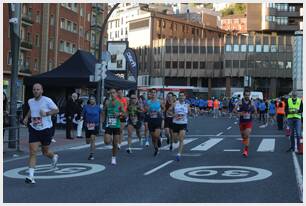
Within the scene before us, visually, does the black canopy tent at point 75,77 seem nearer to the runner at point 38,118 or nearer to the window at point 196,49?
the runner at point 38,118

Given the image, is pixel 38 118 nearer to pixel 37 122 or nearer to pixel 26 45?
pixel 37 122

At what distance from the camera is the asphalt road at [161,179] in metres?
7.94

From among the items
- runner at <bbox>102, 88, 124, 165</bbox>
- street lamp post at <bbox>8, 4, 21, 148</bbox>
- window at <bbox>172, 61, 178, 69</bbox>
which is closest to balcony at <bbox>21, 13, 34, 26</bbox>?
street lamp post at <bbox>8, 4, 21, 148</bbox>

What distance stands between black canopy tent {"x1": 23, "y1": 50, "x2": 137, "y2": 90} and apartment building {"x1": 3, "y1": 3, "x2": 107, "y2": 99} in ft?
92.3

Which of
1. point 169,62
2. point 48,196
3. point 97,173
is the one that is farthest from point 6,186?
point 169,62

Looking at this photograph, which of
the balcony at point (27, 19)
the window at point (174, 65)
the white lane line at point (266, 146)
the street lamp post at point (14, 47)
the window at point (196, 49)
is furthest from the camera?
the window at point (196, 49)

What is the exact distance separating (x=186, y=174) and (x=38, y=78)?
50.0 feet

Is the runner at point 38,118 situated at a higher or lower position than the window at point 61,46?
lower

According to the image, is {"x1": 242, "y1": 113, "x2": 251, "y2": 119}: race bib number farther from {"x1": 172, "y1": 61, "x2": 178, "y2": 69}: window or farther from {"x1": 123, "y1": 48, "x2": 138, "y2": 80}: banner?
{"x1": 172, "y1": 61, "x2": 178, "y2": 69}: window

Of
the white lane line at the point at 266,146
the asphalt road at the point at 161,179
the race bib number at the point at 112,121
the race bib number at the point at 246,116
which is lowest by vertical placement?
the asphalt road at the point at 161,179

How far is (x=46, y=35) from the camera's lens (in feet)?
200

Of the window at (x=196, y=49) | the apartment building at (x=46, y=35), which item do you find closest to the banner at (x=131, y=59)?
the apartment building at (x=46, y=35)

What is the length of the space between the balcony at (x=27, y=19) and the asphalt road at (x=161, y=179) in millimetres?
43017

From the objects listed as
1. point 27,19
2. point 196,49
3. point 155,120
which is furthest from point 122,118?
point 196,49
